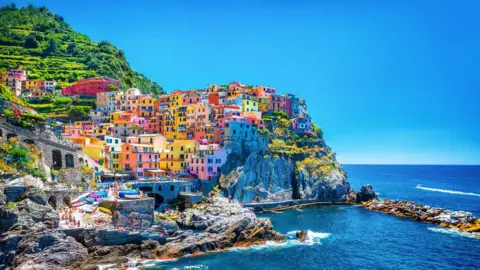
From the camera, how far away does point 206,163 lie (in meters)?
82.8

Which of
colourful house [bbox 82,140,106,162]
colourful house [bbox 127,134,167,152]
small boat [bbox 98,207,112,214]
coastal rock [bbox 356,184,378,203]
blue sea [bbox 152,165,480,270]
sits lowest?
blue sea [bbox 152,165,480,270]

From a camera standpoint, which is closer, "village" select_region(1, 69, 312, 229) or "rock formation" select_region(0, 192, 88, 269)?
"rock formation" select_region(0, 192, 88, 269)

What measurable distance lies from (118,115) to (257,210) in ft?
145

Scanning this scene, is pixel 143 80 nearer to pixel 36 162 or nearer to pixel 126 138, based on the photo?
pixel 126 138

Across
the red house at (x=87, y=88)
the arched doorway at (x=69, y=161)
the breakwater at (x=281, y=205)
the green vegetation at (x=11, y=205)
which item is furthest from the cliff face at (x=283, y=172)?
the red house at (x=87, y=88)

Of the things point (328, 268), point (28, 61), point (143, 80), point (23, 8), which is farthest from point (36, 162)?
point (23, 8)

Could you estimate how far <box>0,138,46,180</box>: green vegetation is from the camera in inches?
1889

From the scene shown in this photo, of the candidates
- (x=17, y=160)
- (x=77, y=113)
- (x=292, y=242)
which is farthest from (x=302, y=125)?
(x=17, y=160)

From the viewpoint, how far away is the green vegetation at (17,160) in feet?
157

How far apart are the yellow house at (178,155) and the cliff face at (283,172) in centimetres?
813

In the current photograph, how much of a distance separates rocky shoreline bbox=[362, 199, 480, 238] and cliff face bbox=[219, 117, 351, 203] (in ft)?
35.5

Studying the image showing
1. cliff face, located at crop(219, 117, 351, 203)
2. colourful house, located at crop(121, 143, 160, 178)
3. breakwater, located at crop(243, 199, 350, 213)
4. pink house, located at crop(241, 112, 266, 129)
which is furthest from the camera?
pink house, located at crop(241, 112, 266, 129)

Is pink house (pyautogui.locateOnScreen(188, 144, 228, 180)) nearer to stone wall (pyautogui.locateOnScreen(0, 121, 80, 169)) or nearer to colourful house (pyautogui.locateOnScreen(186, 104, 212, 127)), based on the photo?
colourful house (pyautogui.locateOnScreen(186, 104, 212, 127))

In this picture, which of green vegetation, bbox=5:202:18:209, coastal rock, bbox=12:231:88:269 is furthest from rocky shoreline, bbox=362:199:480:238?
green vegetation, bbox=5:202:18:209
